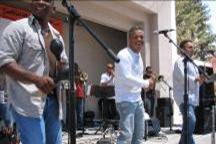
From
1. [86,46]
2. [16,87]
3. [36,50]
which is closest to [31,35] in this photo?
[36,50]

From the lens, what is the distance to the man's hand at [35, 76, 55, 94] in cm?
358

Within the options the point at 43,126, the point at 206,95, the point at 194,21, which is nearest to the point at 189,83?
the point at 43,126

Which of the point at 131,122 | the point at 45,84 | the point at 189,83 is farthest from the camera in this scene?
the point at 189,83

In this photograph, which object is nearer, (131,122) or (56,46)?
(56,46)

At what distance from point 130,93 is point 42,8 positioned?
274 cm

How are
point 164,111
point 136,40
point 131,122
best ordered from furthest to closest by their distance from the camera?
1. point 164,111
2. point 136,40
3. point 131,122

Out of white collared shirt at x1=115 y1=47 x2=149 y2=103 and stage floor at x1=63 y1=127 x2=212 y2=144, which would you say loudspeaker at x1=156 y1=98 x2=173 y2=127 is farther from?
white collared shirt at x1=115 y1=47 x2=149 y2=103

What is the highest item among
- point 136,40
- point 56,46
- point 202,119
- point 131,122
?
point 136,40

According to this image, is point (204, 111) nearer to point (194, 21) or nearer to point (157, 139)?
point (157, 139)

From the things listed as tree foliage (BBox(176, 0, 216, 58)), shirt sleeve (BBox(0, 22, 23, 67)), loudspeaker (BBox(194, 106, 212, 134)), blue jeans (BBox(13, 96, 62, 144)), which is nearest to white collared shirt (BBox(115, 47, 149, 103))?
blue jeans (BBox(13, 96, 62, 144))

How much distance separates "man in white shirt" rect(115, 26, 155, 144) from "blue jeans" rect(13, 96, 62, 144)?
2416 mm

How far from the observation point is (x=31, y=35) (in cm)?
373

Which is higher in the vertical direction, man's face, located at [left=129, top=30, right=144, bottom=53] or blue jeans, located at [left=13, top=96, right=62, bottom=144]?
man's face, located at [left=129, top=30, right=144, bottom=53]

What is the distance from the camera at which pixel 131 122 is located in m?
6.21
